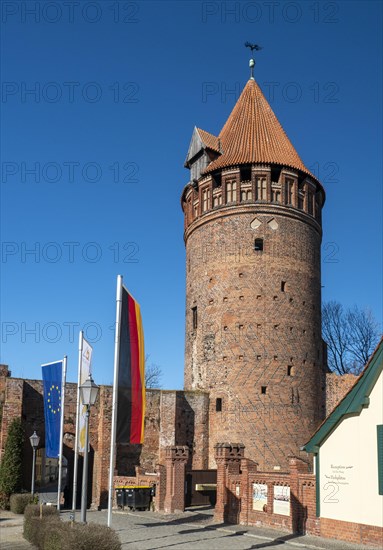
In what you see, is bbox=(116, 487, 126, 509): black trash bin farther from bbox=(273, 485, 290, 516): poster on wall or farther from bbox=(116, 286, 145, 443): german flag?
bbox=(116, 286, 145, 443): german flag

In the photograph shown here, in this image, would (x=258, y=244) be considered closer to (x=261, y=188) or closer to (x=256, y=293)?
(x=256, y=293)

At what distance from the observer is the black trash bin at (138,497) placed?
80.3 feet

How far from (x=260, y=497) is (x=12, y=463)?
12.7 m

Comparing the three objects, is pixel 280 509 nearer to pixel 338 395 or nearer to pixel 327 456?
pixel 327 456

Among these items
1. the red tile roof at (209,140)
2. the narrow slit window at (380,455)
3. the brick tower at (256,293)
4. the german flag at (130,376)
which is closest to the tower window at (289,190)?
the brick tower at (256,293)

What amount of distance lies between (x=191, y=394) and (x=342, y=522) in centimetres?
1536

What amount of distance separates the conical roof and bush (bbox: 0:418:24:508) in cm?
1517

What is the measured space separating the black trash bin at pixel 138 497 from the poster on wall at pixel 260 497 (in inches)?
283

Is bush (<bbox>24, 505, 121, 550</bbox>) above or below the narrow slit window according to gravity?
below

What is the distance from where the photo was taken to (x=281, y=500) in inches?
686

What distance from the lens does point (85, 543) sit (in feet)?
35.0

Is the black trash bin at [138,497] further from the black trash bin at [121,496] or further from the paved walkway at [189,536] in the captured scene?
the paved walkway at [189,536]

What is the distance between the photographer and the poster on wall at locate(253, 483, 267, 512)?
59.9 feet

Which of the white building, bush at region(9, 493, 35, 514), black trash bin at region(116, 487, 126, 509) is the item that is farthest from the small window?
the white building
